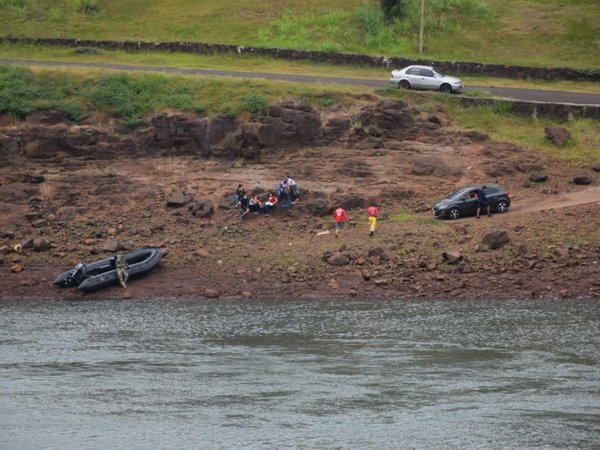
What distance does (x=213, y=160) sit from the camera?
55.3 metres

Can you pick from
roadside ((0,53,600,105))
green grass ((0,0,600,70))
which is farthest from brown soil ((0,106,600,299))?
green grass ((0,0,600,70))

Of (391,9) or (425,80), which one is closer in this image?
(425,80)

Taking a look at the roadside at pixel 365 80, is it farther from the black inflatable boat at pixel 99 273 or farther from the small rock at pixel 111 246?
the black inflatable boat at pixel 99 273

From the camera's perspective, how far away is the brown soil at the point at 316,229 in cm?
4447

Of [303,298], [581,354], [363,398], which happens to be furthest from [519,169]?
[363,398]

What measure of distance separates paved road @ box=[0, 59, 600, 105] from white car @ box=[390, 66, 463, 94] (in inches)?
31.8

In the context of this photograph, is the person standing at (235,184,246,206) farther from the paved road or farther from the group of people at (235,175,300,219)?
the paved road

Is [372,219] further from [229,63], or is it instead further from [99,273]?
[229,63]

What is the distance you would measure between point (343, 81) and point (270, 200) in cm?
1327

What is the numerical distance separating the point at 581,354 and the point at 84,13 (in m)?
53.0

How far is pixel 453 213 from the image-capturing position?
4834cm

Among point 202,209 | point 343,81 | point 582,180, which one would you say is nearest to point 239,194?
point 202,209

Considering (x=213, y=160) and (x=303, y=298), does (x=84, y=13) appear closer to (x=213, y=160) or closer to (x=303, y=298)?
(x=213, y=160)

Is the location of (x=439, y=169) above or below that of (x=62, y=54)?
below
